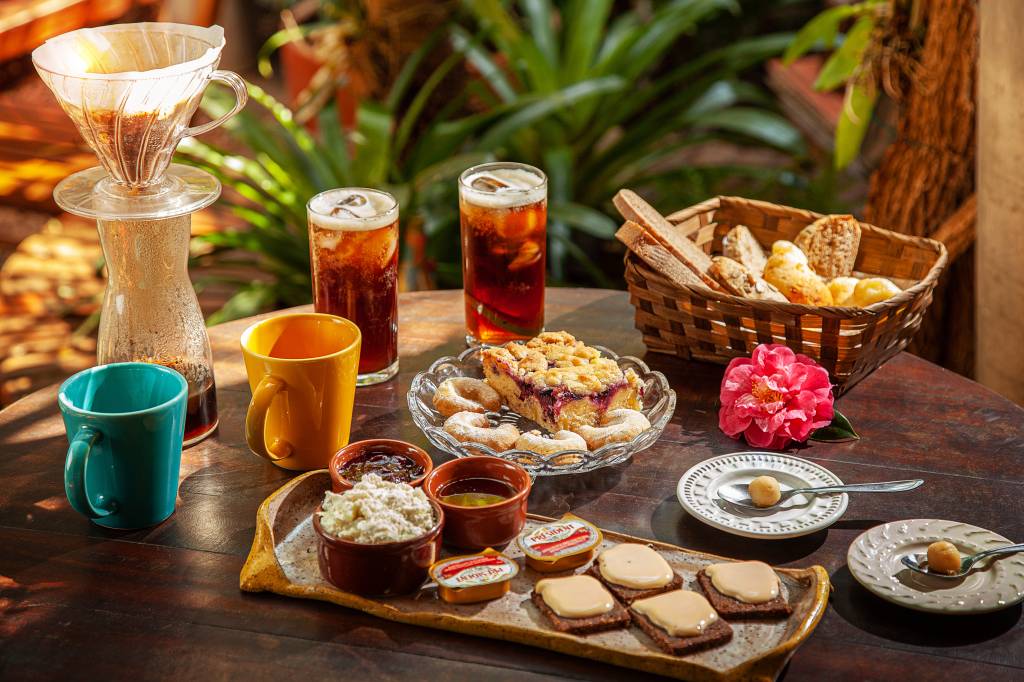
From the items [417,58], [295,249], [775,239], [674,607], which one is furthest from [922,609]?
[417,58]

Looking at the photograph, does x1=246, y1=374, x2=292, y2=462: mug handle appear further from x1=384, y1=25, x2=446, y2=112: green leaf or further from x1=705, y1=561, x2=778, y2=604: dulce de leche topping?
x1=384, y1=25, x2=446, y2=112: green leaf

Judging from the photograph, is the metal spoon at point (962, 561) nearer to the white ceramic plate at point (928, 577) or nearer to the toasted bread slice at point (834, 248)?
the white ceramic plate at point (928, 577)

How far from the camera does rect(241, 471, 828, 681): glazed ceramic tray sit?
0.92 meters

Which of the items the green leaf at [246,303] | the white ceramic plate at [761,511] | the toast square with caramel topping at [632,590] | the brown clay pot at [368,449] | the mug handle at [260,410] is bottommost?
the green leaf at [246,303]

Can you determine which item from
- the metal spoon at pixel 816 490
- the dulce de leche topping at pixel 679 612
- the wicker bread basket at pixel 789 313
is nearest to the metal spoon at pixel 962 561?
the metal spoon at pixel 816 490

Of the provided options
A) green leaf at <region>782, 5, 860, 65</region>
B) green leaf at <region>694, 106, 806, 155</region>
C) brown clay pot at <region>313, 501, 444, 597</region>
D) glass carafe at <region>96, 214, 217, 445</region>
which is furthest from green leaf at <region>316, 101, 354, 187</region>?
brown clay pot at <region>313, 501, 444, 597</region>

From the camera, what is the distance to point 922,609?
0.99 meters

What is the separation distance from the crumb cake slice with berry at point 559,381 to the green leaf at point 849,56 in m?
1.47

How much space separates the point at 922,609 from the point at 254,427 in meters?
0.68

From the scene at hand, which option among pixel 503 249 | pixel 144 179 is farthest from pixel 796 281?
pixel 144 179

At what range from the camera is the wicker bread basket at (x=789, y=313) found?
53.8 inches

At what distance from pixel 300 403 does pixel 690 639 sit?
51 cm

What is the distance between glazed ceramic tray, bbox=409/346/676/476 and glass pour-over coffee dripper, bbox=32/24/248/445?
0.88 ft

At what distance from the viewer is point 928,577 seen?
3.41 feet
